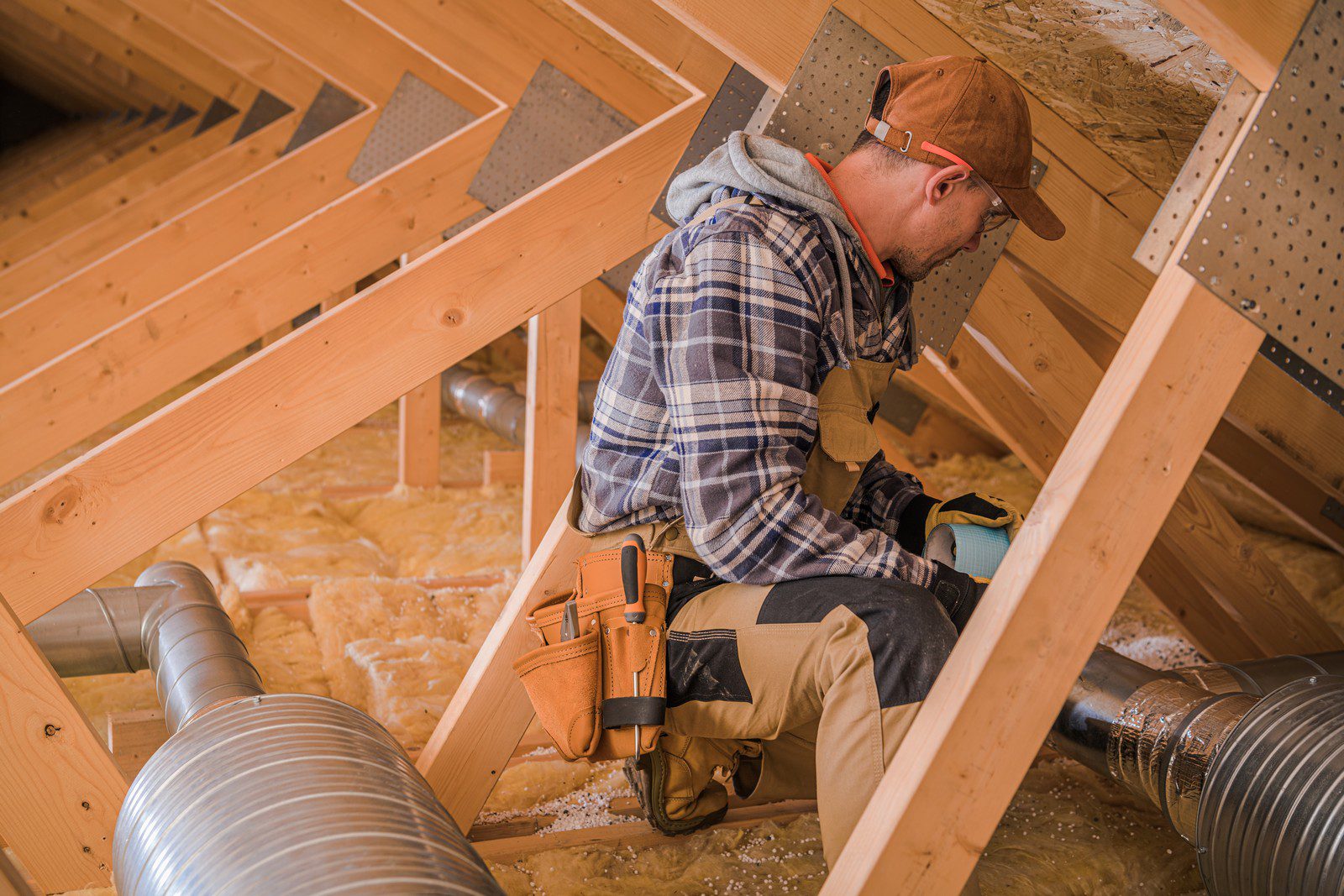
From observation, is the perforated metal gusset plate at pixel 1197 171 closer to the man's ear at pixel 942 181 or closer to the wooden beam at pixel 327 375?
the man's ear at pixel 942 181

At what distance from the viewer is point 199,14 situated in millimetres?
4047

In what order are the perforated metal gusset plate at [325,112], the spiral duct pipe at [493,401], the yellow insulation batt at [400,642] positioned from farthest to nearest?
the perforated metal gusset plate at [325,112]
the spiral duct pipe at [493,401]
the yellow insulation batt at [400,642]

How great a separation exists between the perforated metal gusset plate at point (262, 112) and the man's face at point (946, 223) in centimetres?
434

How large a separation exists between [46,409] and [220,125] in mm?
3537

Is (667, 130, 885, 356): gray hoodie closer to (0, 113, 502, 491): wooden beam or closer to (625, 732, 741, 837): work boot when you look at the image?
(625, 732, 741, 837): work boot

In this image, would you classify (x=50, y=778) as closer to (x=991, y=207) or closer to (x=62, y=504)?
(x=62, y=504)

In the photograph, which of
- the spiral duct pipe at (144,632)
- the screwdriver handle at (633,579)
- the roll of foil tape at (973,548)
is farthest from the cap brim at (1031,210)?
the spiral duct pipe at (144,632)

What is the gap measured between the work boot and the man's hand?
486 mm

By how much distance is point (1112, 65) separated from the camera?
5.16ft

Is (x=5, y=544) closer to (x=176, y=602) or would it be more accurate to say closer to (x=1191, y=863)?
(x=176, y=602)

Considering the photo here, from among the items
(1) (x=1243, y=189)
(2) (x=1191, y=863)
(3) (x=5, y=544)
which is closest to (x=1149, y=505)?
(1) (x=1243, y=189)

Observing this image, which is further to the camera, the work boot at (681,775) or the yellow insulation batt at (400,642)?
the yellow insulation batt at (400,642)

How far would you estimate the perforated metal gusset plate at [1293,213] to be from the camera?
3.36 feet

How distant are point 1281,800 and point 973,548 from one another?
50 centimetres
